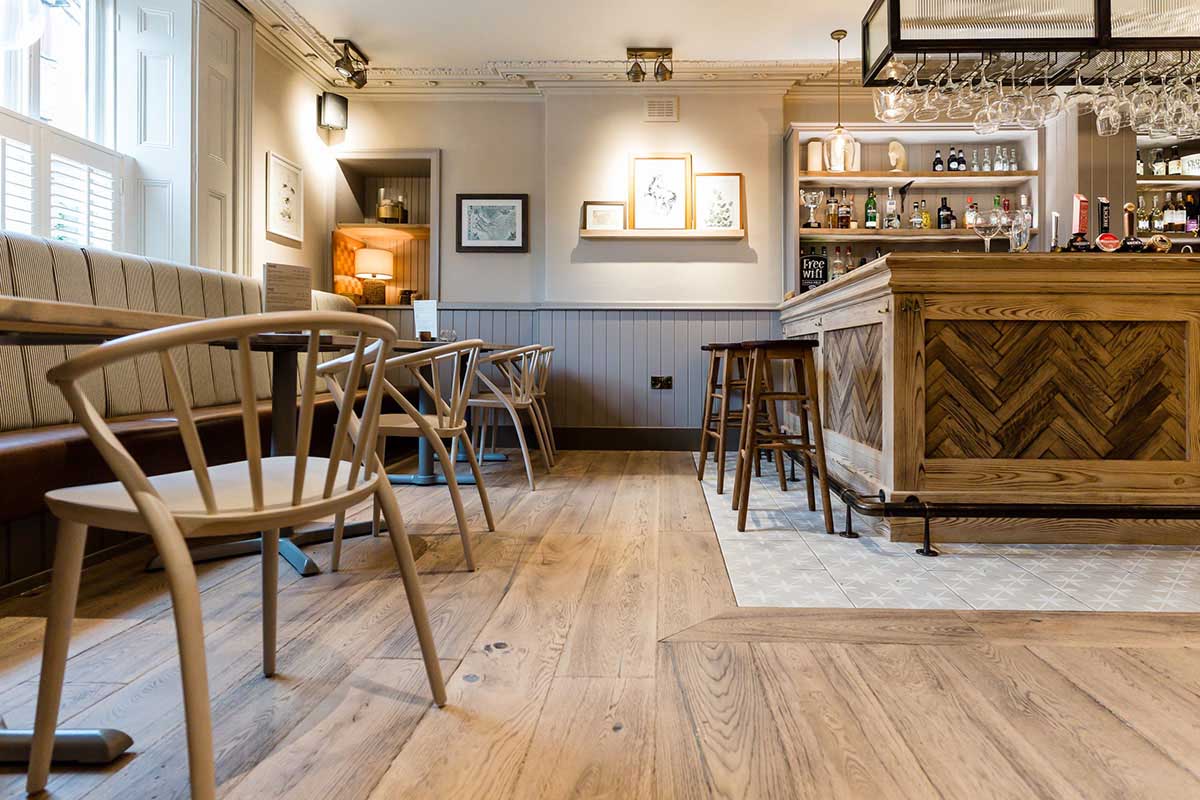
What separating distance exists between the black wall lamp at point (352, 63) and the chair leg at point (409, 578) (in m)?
4.57

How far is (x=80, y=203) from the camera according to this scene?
11.5 ft

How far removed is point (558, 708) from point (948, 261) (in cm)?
211

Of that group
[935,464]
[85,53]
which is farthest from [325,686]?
[85,53]

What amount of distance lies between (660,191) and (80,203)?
3.57m

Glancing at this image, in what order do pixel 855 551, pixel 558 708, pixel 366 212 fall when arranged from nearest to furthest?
pixel 558 708 → pixel 855 551 → pixel 366 212

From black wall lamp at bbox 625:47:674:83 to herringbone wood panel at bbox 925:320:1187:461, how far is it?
3.11 meters

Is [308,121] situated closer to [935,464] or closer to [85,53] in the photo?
[85,53]

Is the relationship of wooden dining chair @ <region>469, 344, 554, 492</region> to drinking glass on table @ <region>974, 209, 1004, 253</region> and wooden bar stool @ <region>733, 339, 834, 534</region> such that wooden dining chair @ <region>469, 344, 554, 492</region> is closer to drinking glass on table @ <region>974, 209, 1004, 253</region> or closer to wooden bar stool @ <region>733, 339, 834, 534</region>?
wooden bar stool @ <region>733, 339, 834, 534</region>

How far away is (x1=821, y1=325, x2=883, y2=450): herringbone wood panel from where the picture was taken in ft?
9.44

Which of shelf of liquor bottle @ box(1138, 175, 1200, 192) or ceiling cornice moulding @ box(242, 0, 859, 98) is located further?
shelf of liquor bottle @ box(1138, 175, 1200, 192)

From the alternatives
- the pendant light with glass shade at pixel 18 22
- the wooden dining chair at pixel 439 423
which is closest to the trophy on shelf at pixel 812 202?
the wooden dining chair at pixel 439 423

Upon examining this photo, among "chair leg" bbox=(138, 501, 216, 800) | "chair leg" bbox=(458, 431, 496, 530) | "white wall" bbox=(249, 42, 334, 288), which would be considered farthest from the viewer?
"white wall" bbox=(249, 42, 334, 288)

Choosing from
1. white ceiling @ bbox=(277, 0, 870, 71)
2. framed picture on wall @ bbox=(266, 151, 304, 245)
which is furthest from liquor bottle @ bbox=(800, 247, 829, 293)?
framed picture on wall @ bbox=(266, 151, 304, 245)

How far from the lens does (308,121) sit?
17.3ft
